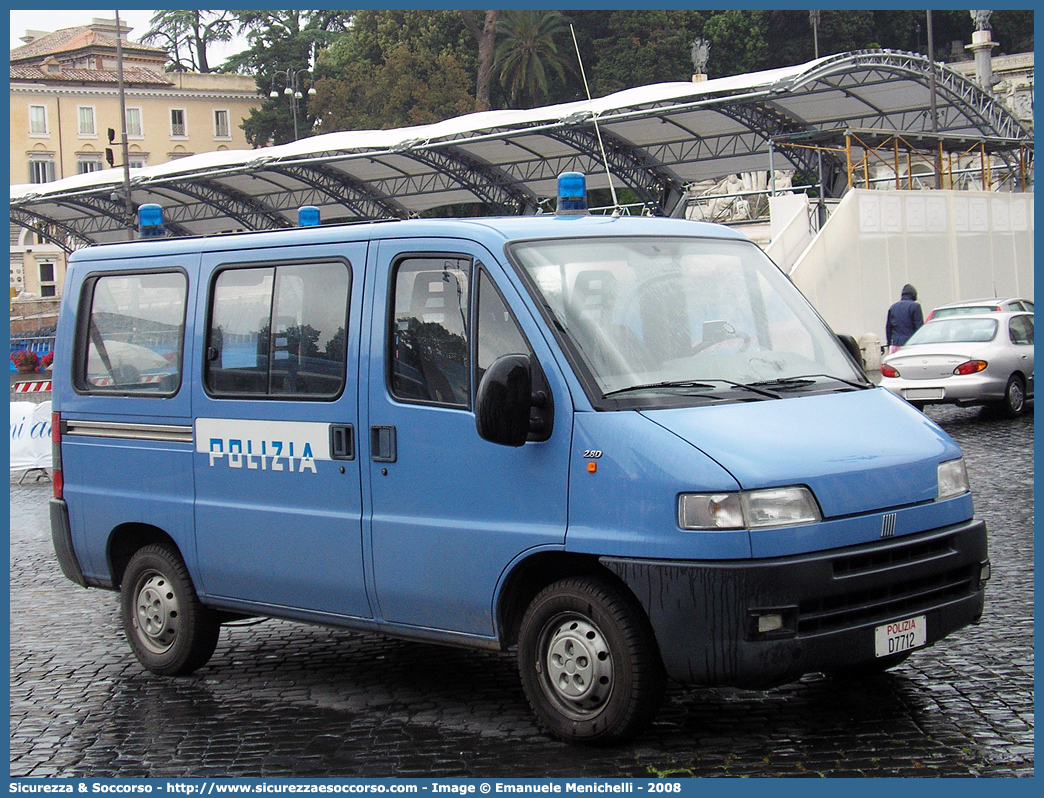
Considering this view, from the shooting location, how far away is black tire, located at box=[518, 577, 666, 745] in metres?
5.29

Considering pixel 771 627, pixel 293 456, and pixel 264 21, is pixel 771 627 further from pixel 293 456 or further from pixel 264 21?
pixel 264 21

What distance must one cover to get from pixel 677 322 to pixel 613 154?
130 ft

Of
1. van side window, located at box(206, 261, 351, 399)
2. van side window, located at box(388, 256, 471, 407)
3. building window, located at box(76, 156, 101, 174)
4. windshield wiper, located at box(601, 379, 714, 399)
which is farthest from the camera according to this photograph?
building window, located at box(76, 156, 101, 174)

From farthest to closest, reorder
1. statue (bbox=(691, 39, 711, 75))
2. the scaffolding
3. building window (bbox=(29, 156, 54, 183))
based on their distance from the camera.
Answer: building window (bbox=(29, 156, 54, 183)) < statue (bbox=(691, 39, 711, 75)) < the scaffolding

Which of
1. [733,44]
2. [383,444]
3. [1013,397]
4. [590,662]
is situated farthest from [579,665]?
[733,44]

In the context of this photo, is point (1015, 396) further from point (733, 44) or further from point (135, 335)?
point (733, 44)

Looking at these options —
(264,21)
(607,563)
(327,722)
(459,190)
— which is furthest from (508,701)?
(264,21)

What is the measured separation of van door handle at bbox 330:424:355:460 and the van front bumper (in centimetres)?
153

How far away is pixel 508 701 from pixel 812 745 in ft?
4.88

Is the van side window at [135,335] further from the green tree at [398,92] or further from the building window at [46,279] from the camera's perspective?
the building window at [46,279]

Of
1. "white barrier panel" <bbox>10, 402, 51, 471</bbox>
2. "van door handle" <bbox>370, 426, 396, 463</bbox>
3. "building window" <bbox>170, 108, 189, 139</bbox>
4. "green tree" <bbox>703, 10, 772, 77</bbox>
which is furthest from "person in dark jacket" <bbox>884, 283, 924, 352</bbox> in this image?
"building window" <bbox>170, 108, 189, 139</bbox>

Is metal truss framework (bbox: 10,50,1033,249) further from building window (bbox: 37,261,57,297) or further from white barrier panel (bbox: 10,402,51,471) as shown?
building window (bbox: 37,261,57,297)

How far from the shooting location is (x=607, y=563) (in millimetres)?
5312

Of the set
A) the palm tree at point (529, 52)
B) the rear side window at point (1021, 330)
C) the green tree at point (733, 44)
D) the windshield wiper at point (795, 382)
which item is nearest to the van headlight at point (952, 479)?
Answer: the windshield wiper at point (795, 382)
